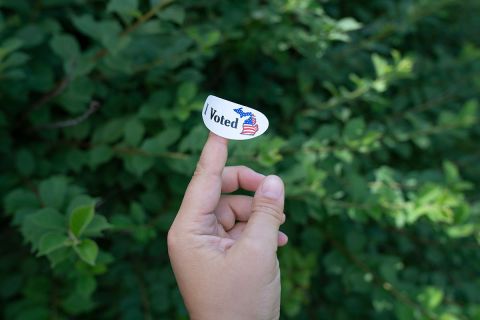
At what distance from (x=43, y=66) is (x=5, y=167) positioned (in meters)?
0.37

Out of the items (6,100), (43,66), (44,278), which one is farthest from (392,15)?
(44,278)

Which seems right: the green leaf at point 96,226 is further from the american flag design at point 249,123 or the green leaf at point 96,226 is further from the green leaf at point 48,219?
the american flag design at point 249,123

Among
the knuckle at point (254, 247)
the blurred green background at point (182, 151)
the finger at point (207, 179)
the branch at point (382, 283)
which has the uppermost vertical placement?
Answer: the finger at point (207, 179)

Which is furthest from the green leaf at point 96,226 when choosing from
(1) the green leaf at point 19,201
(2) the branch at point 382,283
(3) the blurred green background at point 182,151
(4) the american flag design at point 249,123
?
(2) the branch at point 382,283

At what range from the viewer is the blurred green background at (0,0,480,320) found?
1.27m

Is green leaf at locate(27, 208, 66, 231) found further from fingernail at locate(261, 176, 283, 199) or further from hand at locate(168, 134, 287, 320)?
fingernail at locate(261, 176, 283, 199)

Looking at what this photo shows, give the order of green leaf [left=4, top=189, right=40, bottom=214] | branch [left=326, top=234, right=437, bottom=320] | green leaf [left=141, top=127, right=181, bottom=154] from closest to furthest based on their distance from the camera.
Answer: green leaf [left=4, top=189, right=40, bottom=214], green leaf [left=141, top=127, right=181, bottom=154], branch [left=326, top=234, right=437, bottom=320]

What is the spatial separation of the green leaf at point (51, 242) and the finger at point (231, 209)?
0.35 meters

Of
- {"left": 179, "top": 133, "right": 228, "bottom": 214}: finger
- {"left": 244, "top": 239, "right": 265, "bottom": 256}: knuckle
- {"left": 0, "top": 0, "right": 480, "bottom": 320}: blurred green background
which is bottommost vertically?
{"left": 0, "top": 0, "right": 480, "bottom": 320}: blurred green background

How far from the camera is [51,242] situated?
936mm

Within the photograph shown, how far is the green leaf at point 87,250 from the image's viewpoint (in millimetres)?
938

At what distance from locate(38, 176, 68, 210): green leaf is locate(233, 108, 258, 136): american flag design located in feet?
1.77

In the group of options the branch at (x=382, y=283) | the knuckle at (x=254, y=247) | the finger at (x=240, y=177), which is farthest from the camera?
the branch at (x=382, y=283)

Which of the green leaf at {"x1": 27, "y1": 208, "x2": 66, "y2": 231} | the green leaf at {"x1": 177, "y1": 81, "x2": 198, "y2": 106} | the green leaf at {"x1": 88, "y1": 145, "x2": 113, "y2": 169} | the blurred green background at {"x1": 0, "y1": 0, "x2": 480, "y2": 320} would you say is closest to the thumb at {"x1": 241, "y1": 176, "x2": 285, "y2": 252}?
the blurred green background at {"x1": 0, "y1": 0, "x2": 480, "y2": 320}
